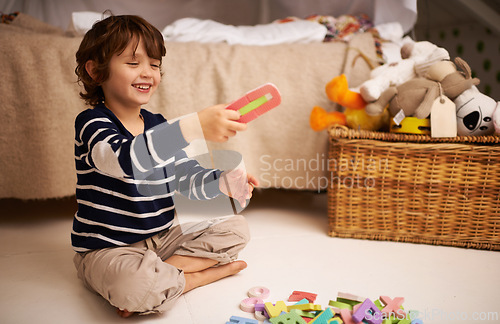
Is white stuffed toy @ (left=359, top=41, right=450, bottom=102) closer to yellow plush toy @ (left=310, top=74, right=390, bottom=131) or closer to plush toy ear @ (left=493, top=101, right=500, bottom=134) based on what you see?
yellow plush toy @ (left=310, top=74, right=390, bottom=131)

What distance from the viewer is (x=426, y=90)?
38.2 inches

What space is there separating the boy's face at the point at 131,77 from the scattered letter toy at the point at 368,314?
496 millimetres

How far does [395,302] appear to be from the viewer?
2.31 feet

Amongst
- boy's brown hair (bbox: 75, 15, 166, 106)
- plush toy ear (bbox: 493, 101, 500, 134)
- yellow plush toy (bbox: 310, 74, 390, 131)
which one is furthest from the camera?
yellow plush toy (bbox: 310, 74, 390, 131)

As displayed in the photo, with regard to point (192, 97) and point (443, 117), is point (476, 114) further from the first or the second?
point (192, 97)

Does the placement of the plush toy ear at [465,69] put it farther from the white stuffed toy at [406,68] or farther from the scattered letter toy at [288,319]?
the scattered letter toy at [288,319]

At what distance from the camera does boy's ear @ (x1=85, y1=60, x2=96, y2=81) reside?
740 millimetres

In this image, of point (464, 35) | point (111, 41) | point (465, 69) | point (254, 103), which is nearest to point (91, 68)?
point (111, 41)

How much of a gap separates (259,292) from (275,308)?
0.07m

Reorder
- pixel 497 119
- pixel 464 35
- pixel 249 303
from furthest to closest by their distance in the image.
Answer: pixel 464 35
pixel 497 119
pixel 249 303

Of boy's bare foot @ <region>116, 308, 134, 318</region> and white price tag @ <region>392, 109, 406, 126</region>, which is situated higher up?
white price tag @ <region>392, 109, 406, 126</region>

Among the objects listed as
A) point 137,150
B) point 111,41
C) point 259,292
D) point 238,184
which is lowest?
point 259,292

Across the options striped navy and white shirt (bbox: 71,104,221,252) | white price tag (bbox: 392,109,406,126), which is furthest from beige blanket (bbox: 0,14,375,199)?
striped navy and white shirt (bbox: 71,104,221,252)

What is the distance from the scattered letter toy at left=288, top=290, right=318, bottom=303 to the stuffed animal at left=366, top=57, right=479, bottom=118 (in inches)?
18.6
